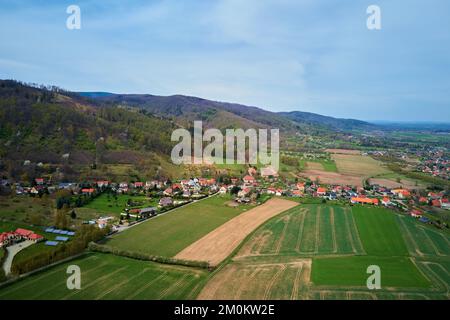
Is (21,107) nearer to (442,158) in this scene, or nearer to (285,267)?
(285,267)

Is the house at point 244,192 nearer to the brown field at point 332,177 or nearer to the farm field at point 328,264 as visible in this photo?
the farm field at point 328,264

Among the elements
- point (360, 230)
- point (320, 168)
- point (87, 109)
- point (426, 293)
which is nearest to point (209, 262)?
point (426, 293)

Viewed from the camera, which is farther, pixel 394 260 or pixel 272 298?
pixel 394 260

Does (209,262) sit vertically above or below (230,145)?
below

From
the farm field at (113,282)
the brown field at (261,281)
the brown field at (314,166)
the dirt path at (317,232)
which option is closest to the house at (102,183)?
the farm field at (113,282)

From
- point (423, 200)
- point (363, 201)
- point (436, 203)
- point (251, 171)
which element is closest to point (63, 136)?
point (251, 171)

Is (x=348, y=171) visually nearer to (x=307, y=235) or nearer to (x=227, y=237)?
(x=307, y=235)

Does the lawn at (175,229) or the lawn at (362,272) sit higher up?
the lawn at (175,229)
